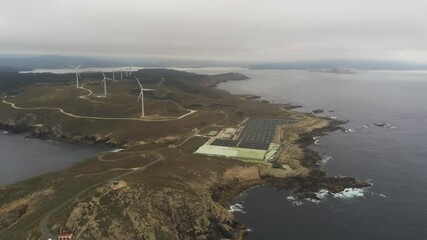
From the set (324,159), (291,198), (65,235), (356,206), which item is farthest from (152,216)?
(324,159)

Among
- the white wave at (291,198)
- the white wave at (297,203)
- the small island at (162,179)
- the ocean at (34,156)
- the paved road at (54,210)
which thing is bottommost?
the ocean at (34,156)

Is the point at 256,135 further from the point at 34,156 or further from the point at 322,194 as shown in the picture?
the point at 34,156

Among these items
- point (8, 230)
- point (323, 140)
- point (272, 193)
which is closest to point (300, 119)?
point (323, 140)

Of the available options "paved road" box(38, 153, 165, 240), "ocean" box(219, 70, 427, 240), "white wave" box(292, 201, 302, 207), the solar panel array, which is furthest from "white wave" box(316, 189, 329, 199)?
"paved road" box(38, 153, 165, 240)

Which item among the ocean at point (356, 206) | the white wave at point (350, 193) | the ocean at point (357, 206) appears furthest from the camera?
the white wave at point (350, 193)

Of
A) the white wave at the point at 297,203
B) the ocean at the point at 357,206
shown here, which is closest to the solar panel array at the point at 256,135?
the ocean at the point at 357,206

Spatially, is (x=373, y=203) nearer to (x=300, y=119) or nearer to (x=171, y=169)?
(x=171, y=169)

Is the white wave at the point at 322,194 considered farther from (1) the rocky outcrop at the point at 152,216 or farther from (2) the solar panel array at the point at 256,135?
(2) the solar panel array at the point at 256,135
